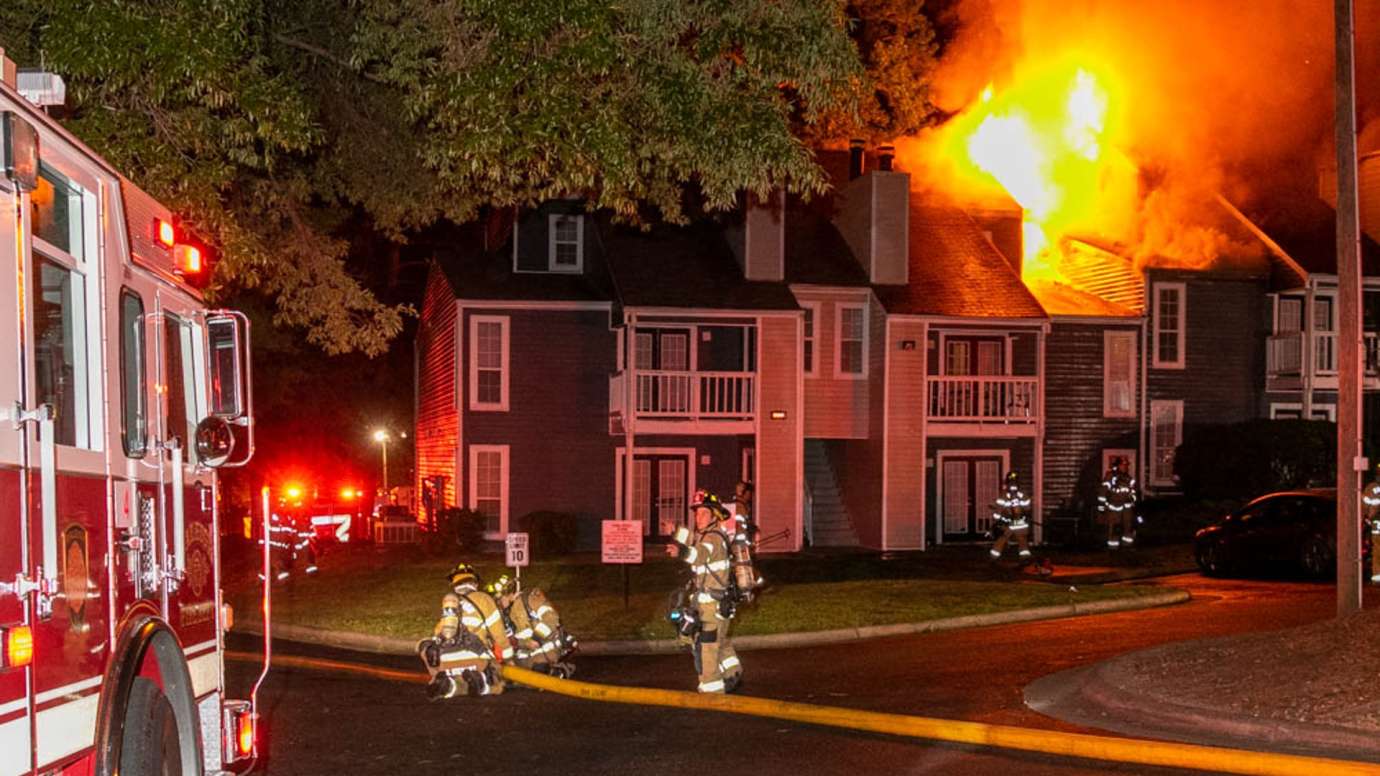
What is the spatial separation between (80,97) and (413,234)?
38.1 meters

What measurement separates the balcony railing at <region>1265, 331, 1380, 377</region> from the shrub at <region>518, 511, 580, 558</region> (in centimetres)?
1668

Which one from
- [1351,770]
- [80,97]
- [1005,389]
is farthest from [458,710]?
[1005,389]

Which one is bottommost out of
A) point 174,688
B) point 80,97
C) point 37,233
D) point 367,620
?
point 367,620

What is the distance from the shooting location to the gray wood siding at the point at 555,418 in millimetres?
29922

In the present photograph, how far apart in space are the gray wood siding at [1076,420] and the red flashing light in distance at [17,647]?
1165 inches

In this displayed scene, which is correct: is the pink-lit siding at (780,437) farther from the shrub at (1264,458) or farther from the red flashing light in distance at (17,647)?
the red flashing light in distance at (17,647)

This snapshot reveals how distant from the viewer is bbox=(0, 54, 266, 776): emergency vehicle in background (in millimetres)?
4656

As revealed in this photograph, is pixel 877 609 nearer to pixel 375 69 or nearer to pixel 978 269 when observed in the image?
pixel 375 69

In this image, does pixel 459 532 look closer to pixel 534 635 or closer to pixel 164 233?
pixel 534 635

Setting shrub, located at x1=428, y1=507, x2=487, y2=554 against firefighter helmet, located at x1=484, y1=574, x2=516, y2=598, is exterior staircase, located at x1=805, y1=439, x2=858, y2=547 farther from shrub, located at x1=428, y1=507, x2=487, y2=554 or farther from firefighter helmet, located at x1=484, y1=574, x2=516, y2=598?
firefighter helmet, located at x1=484, y1=574, x2=516, y2=598

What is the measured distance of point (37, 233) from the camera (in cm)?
516

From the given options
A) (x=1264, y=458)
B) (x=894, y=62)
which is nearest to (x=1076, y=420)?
(x=1264, y=458)

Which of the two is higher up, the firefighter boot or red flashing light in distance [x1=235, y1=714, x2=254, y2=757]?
red flashing light in distance [x1=235, y1=714, x2=254, y2=757]

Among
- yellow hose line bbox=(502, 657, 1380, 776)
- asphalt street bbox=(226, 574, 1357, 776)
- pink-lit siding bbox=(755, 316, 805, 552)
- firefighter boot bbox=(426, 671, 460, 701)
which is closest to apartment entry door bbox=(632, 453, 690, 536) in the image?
pink-lit siding bbox=(755, 316, 805, 552)
